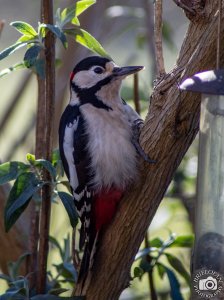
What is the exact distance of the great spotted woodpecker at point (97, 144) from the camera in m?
3.39

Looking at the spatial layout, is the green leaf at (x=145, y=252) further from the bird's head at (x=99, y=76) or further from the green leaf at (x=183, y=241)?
the bird's head at (x=99, y=76)

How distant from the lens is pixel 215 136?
8.96ft

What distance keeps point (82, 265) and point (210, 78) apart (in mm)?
1092

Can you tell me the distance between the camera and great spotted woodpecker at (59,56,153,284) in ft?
11.1

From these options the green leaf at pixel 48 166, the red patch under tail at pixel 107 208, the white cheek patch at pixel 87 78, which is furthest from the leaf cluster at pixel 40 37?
the red patch under tail at pixel 107 208

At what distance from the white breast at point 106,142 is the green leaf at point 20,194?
1.44 feet

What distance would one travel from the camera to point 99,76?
12.0 ft

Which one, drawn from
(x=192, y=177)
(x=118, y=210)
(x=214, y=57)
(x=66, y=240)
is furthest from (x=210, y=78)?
(x=192, y=177)

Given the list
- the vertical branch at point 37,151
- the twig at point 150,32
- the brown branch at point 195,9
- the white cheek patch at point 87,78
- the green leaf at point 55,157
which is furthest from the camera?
the twig at point 150,32

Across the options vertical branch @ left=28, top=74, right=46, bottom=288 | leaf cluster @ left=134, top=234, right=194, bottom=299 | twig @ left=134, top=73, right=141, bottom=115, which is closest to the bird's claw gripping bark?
twig @ left=134, top=73, right=141, bottom=115

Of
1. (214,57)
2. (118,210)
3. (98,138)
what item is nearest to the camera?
(214,57)

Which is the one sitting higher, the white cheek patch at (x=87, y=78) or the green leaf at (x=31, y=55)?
the white cheek patch at (x=87, y=78)

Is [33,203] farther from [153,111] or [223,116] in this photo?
[223,116]
